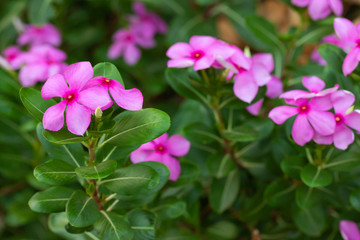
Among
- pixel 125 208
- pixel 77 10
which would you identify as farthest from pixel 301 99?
pixel 77 10

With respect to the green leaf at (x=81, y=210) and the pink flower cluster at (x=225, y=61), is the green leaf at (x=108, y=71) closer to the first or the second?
the pink flower cluster at (x=225, y=61)

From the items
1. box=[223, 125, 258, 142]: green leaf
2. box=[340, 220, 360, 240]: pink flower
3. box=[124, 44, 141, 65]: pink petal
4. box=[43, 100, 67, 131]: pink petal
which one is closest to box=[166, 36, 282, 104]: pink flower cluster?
box=[223, 125, 258, 142]: green leaf

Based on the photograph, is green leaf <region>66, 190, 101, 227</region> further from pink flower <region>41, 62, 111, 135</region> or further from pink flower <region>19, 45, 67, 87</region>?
pink flower <region>19, 45, 67, 87</region>

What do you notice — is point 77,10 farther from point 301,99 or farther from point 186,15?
point 301,99

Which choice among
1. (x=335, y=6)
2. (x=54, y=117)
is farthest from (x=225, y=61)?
(x=335, y=6)

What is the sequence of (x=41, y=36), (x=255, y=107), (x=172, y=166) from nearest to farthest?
(x=172, y=166)
(x=255, y=107)
(x=41, y=36)

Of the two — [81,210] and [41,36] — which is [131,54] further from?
[81,210]

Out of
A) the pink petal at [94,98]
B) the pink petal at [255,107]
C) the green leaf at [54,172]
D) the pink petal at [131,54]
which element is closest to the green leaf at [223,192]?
the pink petal at [255,107]
